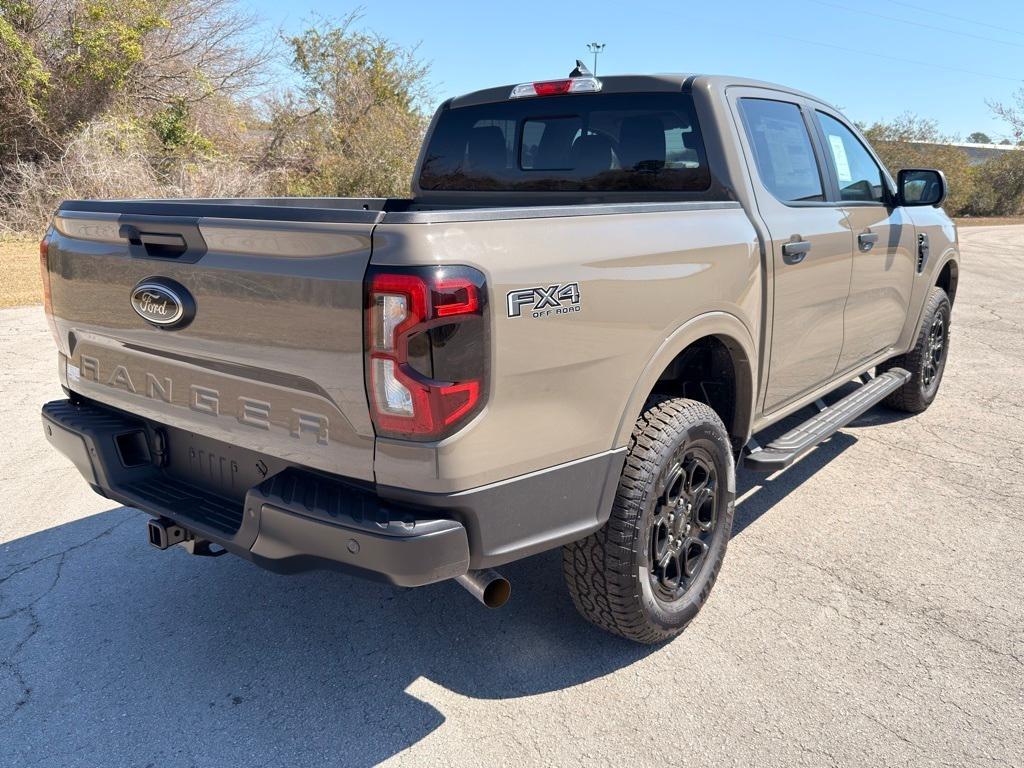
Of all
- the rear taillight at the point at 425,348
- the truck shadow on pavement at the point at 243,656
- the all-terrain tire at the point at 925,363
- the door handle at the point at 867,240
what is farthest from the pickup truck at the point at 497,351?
the all-terrain tire at the point at 925,363

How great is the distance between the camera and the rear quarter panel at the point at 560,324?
2.06 m

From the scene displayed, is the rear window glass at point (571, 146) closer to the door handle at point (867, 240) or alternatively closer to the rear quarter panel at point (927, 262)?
the door handle at point (867, 240)

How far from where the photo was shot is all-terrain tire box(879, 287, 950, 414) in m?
5.46

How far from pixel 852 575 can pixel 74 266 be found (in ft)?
10.8

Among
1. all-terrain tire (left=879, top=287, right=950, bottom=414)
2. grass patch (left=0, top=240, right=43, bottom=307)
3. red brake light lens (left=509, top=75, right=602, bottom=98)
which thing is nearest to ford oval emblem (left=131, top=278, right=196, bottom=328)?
red brake light lens (left=509, top=75, right=602, bottom=98)

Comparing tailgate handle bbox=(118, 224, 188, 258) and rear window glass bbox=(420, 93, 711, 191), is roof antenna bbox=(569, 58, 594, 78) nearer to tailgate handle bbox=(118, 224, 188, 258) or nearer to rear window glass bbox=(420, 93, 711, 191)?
rear window glass bbox=(420, 93, 711, 191)

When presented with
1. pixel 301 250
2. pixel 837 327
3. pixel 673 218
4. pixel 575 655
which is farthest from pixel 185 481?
pixel 837 327

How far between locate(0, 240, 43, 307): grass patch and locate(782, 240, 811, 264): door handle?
912cm

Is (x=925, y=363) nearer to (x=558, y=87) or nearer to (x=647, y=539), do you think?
(x=558, y=87)

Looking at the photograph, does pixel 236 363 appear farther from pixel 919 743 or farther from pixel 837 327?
pixel 837 327

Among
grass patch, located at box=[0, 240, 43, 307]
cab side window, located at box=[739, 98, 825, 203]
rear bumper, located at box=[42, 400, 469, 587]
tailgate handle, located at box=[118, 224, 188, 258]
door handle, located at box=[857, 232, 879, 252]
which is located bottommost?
grass patch, located at box=[0, 240, 43, 307]

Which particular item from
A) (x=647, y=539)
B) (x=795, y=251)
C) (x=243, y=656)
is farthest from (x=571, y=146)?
(x=243, y=656)

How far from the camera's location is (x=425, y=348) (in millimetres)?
2021

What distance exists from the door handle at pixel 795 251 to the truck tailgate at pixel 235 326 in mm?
1990
